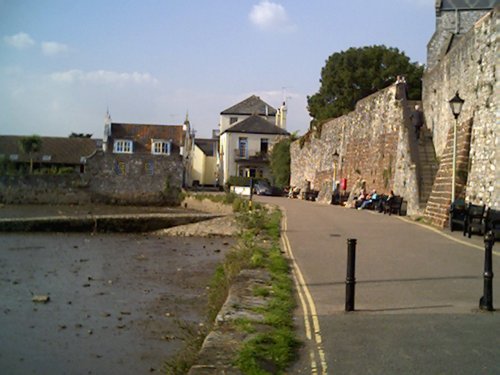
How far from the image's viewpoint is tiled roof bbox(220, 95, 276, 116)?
3356 inches

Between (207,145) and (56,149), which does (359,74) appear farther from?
(207,145)

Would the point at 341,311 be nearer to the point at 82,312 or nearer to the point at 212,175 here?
the point at 82,312

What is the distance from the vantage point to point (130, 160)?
57.9 meters

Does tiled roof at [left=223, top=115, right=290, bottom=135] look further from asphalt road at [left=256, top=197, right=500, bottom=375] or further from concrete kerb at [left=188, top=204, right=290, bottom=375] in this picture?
concrete kerb at [left=188, top=204, right=290, bottom=375]

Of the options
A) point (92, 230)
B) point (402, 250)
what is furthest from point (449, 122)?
point (92, 230)

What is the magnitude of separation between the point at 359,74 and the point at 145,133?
26922 millimetres

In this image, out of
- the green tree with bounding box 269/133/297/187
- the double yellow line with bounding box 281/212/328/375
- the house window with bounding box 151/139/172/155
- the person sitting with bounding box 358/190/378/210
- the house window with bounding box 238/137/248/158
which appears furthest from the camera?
the house window with bounding box 238/137/248/158

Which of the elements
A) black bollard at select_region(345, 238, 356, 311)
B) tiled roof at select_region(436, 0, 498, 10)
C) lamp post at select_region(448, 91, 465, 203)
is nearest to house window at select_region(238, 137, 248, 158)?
tiled roof at select_region(436, 0, 498, 10)

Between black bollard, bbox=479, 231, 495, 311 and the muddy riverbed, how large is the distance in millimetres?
4156

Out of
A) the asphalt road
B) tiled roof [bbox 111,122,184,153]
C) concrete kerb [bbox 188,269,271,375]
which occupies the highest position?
tiled roof [bbox 111,122,184,153]

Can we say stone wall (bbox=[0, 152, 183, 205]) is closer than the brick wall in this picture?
Yes

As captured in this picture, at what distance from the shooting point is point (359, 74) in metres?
53.8

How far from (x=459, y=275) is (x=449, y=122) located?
13059 mm

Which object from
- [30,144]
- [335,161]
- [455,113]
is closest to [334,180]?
[335,161]
